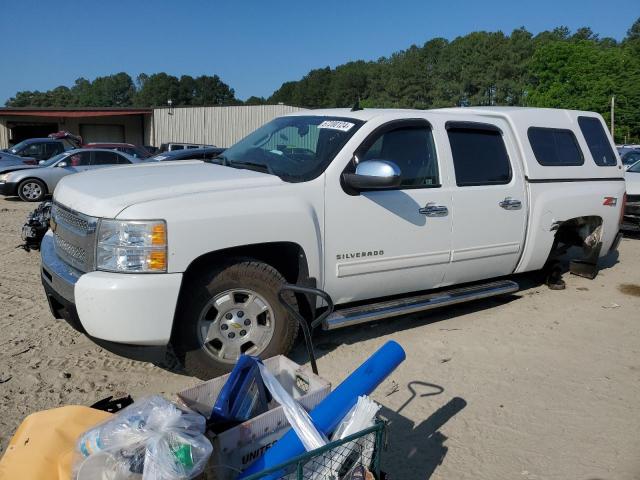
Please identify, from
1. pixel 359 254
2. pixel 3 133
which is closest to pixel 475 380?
pixel 359 254

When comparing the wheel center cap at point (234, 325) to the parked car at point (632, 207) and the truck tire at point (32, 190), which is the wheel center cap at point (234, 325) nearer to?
the parked car at point (632, 207)

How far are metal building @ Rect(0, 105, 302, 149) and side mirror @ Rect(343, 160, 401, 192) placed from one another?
107ft

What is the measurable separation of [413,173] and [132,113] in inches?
1412

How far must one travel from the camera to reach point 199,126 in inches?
1480

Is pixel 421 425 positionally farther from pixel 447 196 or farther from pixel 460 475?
pixel 447 196

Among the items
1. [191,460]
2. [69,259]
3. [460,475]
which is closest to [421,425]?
[460,475]

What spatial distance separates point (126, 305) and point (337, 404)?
5.00 feet

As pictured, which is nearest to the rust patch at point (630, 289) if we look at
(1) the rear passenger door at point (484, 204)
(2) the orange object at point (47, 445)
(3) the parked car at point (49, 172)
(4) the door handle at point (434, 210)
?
(1) the rear passenger door at point (484, 204)

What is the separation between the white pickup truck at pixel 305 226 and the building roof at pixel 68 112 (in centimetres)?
3423

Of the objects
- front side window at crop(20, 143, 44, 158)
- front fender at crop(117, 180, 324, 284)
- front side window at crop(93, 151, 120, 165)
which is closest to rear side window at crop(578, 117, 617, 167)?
front fender at crop(117, 180, 324, 284)

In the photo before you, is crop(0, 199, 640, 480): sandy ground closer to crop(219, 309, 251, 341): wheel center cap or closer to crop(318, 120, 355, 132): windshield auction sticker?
crop(219, 309, 251, 341): wheel center cap

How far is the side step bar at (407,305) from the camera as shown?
411 cm

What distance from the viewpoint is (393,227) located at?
4.38 meters

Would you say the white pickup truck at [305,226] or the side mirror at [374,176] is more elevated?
the side mirror at [374,176]
